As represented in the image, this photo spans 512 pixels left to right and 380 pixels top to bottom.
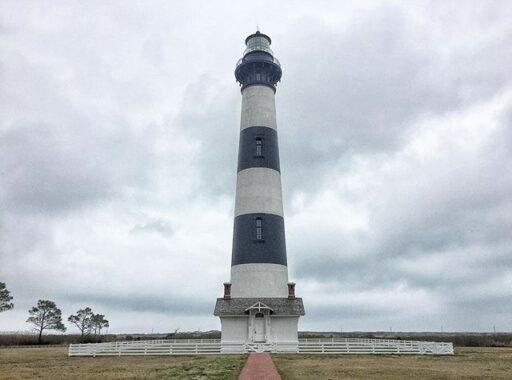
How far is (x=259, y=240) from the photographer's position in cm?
2923

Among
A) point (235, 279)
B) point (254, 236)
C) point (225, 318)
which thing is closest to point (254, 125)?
point (254, 236)

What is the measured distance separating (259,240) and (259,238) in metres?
0.15

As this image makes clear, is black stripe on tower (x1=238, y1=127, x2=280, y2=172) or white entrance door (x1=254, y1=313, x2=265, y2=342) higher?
black stripe on tower (x1=238, y1=127, x2=280, y2=172)

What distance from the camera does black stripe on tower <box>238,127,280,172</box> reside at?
31127mm

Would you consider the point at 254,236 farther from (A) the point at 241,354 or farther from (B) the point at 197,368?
(B) the point at 197,368

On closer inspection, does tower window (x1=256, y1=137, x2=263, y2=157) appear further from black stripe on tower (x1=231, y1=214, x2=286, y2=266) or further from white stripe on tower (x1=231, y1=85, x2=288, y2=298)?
black stripe on tower (x1=231, y1=214, x2=286, y2=266)

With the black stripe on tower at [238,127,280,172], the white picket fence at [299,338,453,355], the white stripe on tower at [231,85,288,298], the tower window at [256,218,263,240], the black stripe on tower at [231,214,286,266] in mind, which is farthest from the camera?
the black stripe on tower at [238,127,280,172]

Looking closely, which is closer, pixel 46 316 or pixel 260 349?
pixel 260 349

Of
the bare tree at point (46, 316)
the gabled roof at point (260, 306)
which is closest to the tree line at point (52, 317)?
the bare tree at point (46, 316)

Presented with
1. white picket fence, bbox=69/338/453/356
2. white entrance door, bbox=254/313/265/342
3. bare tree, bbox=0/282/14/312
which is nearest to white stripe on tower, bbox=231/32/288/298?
white entrance door, bbox=254/313/265/342

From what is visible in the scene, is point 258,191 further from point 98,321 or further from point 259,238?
point 98,321

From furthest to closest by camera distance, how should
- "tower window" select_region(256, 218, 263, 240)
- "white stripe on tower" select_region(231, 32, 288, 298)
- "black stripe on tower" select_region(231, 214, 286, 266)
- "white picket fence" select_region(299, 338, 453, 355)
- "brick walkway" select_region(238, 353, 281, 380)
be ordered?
"tower window" select_region(256, 218, 263, 240)
"black stripe on tower" select_region(231, 214, 286, 266)
"white stripe on tower" select_region(231, 32, 288, 298)
"white picket fence" select_region(299, 338, 453, 355)
"brick walkway" select_region(238, 353, 281, 380)

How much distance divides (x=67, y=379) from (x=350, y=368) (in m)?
11.1

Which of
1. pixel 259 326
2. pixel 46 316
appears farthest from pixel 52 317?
pixel 259 326
